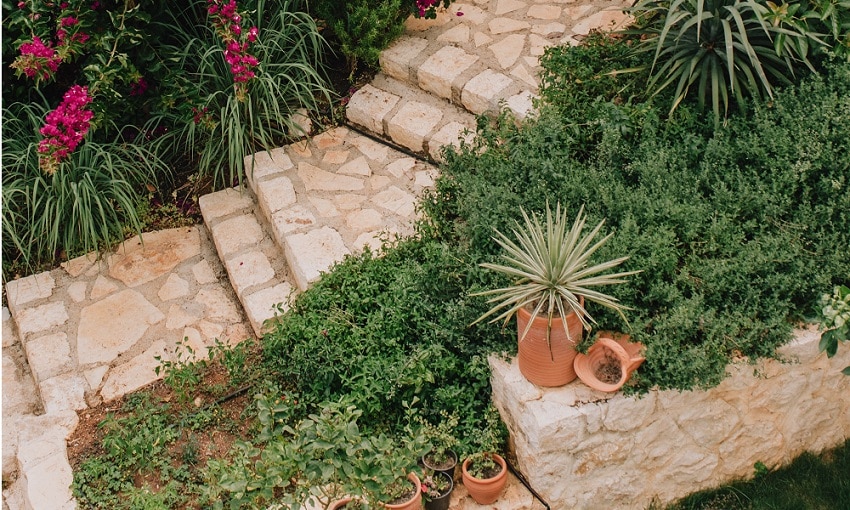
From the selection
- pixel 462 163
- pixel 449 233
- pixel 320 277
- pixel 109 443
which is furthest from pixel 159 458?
pixel 462 163

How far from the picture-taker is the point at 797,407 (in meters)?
4.15

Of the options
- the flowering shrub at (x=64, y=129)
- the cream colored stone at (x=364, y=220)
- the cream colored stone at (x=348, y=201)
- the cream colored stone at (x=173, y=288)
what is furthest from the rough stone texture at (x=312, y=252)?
the flowering shrub at (x=64, y=129)

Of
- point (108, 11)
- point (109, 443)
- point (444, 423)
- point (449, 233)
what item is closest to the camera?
point (444, 423)

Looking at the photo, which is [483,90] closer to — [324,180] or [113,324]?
[324,180]

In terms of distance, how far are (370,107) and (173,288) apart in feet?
5.97

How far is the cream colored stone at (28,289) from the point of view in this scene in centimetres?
543

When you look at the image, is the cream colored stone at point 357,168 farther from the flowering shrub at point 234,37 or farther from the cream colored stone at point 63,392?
the cream colored stone at point 63,392

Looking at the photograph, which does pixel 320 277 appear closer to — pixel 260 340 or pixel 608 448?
pixel 260 340

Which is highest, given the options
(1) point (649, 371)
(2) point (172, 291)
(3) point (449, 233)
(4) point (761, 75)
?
(4) point (761, 75)

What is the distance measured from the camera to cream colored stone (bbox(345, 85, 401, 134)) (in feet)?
19.6

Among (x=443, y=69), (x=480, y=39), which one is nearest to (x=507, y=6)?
(x=480, y=39)

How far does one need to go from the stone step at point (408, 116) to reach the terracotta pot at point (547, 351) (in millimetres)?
2037

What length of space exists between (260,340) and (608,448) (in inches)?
86.8

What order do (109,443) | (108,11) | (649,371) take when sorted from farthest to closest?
(108,11), (109,443), (649,371)
